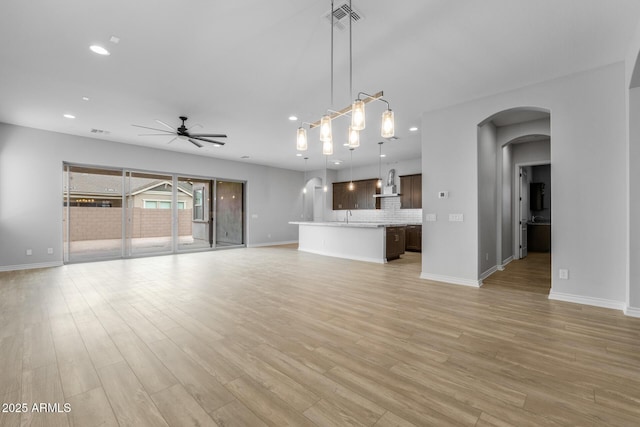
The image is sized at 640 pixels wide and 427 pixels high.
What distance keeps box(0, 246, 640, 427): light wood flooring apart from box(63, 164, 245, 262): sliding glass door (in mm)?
3108

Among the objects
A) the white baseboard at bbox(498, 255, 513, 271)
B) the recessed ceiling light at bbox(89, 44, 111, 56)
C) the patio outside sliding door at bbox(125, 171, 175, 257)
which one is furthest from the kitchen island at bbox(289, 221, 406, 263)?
the recessed ceiling light at bbox(89, 44, 111, 56)

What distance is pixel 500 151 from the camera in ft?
18.5

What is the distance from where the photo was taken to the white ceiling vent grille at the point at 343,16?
242 cm

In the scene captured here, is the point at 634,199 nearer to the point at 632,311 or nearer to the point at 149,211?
the point at 632,311

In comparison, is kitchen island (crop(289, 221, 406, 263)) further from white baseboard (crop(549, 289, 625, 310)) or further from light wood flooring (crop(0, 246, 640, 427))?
white baseboard (crop(549, 289, 625, 310))

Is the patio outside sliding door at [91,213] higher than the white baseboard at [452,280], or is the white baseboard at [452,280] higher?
the patio outside sliding door at [91,213]

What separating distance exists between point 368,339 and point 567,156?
3591 millimetres

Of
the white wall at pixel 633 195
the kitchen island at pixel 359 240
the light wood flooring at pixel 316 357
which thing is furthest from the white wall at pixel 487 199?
the kitchen island at pixel 359 240

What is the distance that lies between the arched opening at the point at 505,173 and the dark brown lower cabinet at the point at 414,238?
2.43 metres

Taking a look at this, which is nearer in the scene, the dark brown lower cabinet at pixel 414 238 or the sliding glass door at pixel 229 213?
the dark brown lower cabinet at pixel 414 238

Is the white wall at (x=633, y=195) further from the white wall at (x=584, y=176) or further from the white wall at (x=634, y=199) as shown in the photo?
the white wall at (x=584, y=176)

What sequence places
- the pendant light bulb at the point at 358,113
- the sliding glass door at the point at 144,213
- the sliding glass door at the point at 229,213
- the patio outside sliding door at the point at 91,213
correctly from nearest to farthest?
the pendant light bulb at the point at 358,113 < the patio outside sliding door at the point at 91,213 < the sliding glass door at the point at 144,213 < the sliding glass door at the point at 229,213

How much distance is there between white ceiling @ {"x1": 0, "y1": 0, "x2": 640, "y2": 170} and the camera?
2.47m

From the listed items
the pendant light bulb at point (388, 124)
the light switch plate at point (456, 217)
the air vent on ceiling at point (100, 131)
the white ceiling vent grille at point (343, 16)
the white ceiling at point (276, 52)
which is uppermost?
the air vent on ceiling at point (100, 131)
